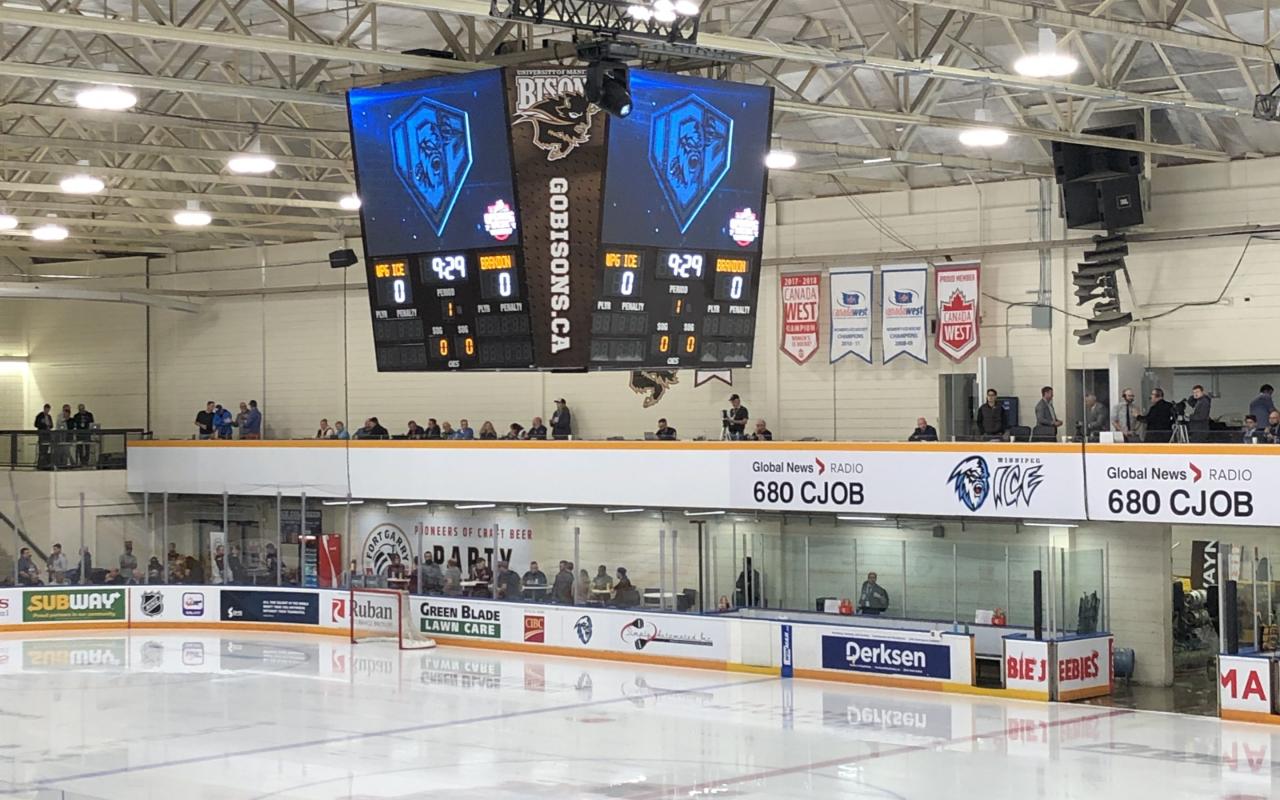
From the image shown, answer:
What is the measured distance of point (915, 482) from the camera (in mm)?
23281

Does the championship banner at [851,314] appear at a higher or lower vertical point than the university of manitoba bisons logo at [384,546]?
higher

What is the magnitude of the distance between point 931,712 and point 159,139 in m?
14.5

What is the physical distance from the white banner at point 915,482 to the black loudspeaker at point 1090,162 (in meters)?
4.08

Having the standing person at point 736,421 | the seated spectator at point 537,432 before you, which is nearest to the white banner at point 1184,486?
the standing person at point 736,421

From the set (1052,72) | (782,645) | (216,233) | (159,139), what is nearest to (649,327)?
(1052,72)

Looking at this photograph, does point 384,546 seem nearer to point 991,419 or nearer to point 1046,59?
point 991,419

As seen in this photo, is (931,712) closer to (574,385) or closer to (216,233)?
(574,385)

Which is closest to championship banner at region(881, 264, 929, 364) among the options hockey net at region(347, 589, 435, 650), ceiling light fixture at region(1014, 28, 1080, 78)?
hockey net at region(347, 589, 435, 650)

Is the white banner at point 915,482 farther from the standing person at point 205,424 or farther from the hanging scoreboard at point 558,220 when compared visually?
the standing person at point 205,424

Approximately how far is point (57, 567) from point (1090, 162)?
1936 cm

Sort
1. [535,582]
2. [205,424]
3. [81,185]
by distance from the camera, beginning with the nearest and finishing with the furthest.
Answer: [81,185]
[535,582]
[205,424]

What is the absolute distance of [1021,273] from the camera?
25922mm

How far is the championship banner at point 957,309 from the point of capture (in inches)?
1036

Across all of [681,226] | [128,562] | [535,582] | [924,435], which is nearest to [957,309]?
[924,435]
